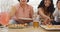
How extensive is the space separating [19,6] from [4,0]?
901mm

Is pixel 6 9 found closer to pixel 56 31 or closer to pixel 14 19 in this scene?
pixel 14 19

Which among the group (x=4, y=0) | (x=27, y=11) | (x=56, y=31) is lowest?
(x=56, y=31)

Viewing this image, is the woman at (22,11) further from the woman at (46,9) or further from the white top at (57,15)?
the white top at (57,15)

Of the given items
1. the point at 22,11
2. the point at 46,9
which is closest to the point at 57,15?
the point at 46,9

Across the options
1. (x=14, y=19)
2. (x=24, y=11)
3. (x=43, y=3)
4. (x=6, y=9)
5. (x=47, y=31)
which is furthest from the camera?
(x=6, y=9)

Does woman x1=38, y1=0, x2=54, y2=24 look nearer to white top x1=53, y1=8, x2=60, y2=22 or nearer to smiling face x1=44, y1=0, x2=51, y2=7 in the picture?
smiling face x1=44, y1=0, x2=51, y2=7

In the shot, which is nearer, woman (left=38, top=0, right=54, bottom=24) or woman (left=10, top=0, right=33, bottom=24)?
Result: woman (left=10, top=0, right=33, bottom=24)

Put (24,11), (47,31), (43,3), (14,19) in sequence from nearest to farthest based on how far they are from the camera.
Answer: (47,31)
(14,19)
(24,11)
(43,3)

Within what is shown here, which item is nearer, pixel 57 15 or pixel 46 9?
pixel 57 15

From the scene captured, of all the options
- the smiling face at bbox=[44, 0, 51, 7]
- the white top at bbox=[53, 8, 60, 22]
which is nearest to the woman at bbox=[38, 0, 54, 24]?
the smiling face at bbox=[44, 0, 51, 7]

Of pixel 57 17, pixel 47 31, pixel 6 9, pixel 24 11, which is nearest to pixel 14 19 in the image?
pixel 24 11

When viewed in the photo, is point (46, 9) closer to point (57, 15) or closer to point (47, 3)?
point (47, 3)

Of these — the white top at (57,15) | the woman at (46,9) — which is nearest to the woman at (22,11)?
the woman at (46,9)

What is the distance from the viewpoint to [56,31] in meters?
1.43
